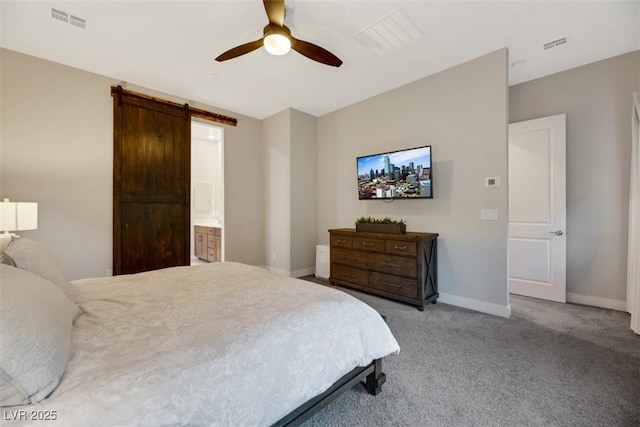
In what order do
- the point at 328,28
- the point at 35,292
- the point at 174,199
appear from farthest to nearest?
the point at 174,199 < the point at 328,28 < the point at 35,292

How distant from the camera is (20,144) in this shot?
9.49 ft

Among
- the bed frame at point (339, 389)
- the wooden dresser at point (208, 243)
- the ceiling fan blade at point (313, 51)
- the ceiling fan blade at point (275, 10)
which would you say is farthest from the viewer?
the wooden dresser at point (208, 243)

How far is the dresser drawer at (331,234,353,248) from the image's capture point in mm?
3736

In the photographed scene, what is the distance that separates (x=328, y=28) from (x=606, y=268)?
4196 millimetres

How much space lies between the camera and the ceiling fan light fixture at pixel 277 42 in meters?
2.12

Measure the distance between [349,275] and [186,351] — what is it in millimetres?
2924

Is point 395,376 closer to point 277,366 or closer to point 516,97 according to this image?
point 277,366

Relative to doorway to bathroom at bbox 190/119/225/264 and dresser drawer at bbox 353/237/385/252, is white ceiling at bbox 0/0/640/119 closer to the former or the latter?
dresser drawer at bbox 353/237/385/252

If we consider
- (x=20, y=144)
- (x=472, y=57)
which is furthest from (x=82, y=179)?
(x=472, y=57)

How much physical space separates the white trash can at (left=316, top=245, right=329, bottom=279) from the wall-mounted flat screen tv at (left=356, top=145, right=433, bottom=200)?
3.72 feet

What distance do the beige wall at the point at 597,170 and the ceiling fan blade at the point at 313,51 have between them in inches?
122

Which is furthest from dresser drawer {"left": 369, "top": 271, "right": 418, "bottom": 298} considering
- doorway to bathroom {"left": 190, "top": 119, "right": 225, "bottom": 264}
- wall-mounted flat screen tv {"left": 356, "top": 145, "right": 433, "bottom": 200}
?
doorway to bathroom {"left": 190, "top": 119, "right": 225, "bottom": 264}

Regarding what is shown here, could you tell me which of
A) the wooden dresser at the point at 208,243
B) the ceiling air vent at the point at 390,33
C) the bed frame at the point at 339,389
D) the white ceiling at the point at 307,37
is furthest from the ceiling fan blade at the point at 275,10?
the wooden dresser at the point at 208,243

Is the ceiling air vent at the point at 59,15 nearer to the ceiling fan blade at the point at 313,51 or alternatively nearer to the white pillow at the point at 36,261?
the ceiling fan blade at the point at 313,51
